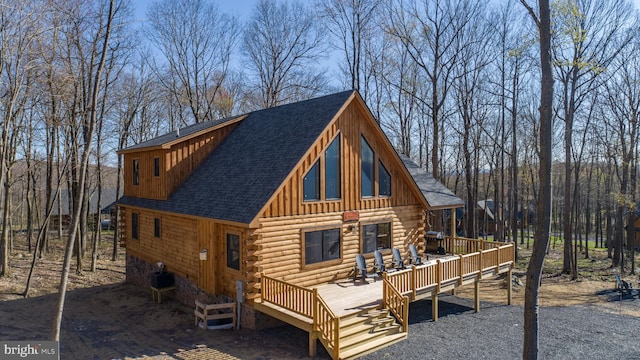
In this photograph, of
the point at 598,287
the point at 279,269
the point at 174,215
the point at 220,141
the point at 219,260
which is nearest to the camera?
the point at 279,269

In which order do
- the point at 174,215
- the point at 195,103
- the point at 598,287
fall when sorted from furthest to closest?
the point at 195,103 < the point at 598,287 < the point at 174,215

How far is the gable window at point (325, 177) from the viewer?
12455mm

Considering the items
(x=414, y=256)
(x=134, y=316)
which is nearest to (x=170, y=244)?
(x=134, y=316)

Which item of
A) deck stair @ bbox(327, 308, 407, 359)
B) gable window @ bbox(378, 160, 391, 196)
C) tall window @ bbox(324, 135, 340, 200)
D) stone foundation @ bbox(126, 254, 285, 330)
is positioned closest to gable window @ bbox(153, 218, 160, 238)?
stone foundation @ bbox(126, 254, 285, 330)

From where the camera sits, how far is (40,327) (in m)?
12.3

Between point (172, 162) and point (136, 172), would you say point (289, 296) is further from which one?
point (136, 172)

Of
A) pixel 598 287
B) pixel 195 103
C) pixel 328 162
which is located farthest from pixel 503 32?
pixel 195 103

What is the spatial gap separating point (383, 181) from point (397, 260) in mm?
2829

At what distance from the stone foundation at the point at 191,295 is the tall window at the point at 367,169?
17.3 feet

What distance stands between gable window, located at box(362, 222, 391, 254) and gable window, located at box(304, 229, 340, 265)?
1.30 meters

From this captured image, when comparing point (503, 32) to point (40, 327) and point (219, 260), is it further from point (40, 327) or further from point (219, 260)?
point (40, 327)

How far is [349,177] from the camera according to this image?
13.5 meters

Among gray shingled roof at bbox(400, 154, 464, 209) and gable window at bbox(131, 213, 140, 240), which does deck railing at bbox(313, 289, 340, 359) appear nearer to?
gray shingled roof at bbox(400, 154, 464, 209)

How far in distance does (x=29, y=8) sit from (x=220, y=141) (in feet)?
24.2
